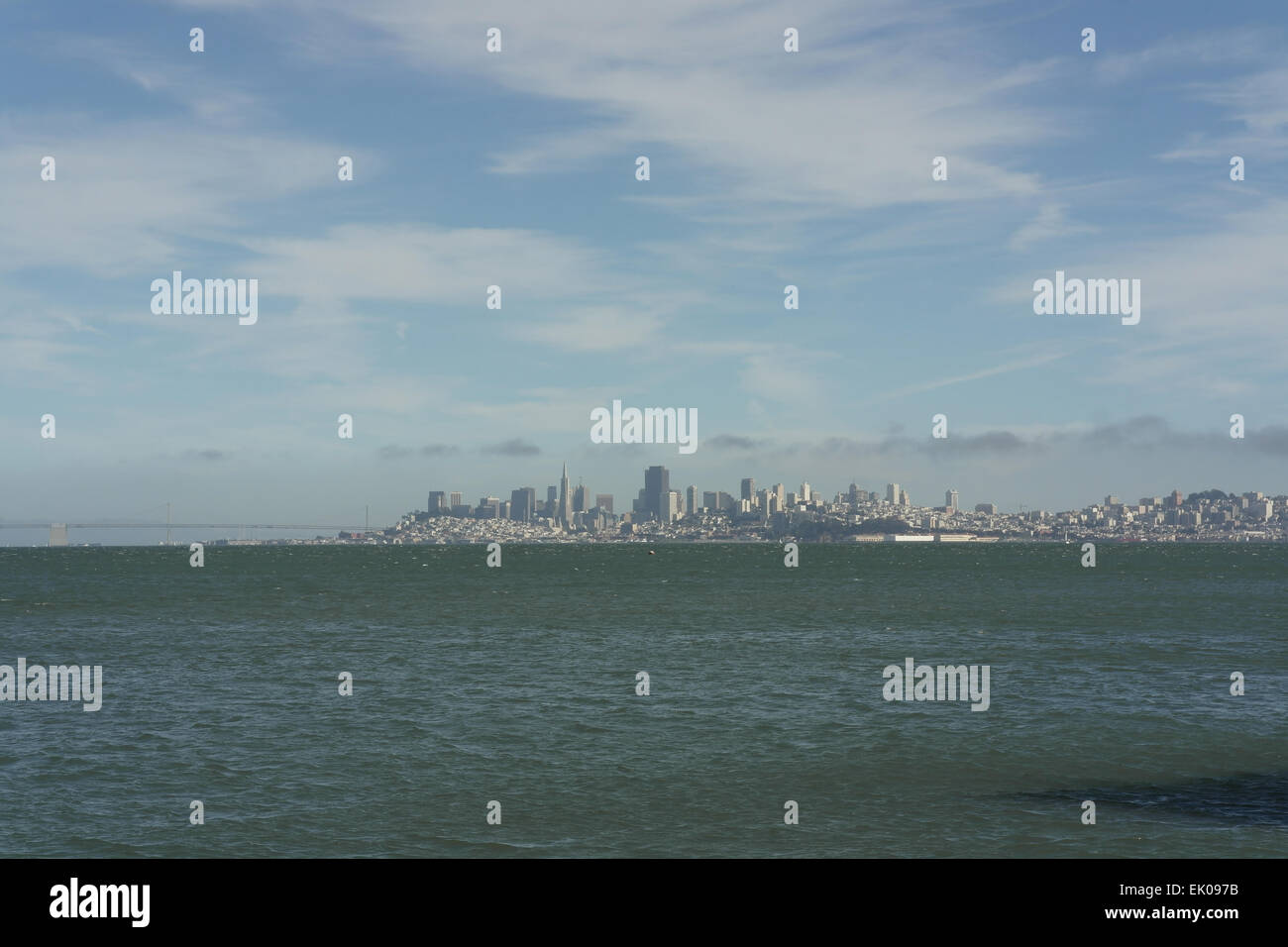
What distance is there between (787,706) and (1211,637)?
43.9m

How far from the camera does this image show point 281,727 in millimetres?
42344

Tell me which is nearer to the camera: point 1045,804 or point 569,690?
point 1045,804

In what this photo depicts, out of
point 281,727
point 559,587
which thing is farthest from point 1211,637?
point 559,587

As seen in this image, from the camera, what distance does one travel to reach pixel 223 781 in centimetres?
3309

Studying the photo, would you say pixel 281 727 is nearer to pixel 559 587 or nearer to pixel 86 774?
pixel 86 774

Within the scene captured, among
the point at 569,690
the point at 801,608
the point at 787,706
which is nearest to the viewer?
the point at 787,706

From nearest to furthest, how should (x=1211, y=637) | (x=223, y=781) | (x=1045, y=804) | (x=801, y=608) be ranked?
(x=1045, y=804) → (x=223, y=781) → (x=1211, y=637) → (x=801, y=608)

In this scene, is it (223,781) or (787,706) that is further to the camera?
(787,706)

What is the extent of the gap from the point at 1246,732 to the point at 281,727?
36.3 m

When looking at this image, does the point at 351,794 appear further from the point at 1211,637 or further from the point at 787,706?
the point at 1211,637

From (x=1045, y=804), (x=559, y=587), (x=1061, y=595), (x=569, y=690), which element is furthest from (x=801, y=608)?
(x=1045, y=804)
